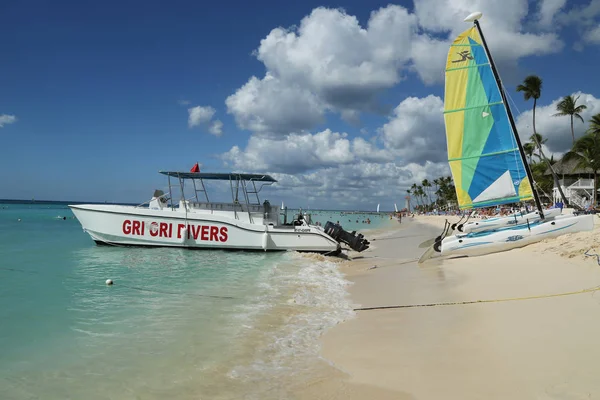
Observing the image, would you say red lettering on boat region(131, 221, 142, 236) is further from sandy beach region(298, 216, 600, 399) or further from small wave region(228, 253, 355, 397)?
sandy beach region(298, 216, 600, 399)

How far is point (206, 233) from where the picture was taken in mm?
17641

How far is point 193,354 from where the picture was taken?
5.62 m

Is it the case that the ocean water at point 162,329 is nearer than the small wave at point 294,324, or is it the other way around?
the ocean water at point 162,329

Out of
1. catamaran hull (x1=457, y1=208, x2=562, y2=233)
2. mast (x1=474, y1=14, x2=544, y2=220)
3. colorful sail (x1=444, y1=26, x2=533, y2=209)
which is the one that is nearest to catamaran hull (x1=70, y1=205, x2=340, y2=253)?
catamaran hull (x1=457, y1=208, x2=562, y2=233)

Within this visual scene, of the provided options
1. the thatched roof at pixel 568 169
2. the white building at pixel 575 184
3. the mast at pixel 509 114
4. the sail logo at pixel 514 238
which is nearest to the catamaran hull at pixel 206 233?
the sail logo at pixel 514 238

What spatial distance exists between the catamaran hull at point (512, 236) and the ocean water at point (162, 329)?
4263 millimetres

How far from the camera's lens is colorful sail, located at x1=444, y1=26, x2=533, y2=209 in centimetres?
1412

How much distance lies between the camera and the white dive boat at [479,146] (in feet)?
45.6

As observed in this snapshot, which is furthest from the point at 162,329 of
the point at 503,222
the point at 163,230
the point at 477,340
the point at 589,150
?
the point at 589,150

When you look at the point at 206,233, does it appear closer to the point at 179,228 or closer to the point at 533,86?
the point at 179,228

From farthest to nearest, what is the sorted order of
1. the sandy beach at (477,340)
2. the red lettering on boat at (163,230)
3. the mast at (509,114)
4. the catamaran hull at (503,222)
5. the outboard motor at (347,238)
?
the outboard motor at (347,238), the red lettering on boat at (163,230), the catamaran hull at (503,222), the mast at (509,114), the sandy beach at (477,340)

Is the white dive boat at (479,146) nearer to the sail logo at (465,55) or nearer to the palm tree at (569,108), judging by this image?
the sail logo at (465,55)

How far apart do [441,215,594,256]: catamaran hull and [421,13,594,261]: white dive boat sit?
3 centimetres

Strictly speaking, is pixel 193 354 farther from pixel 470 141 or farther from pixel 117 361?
pixel 470 141
